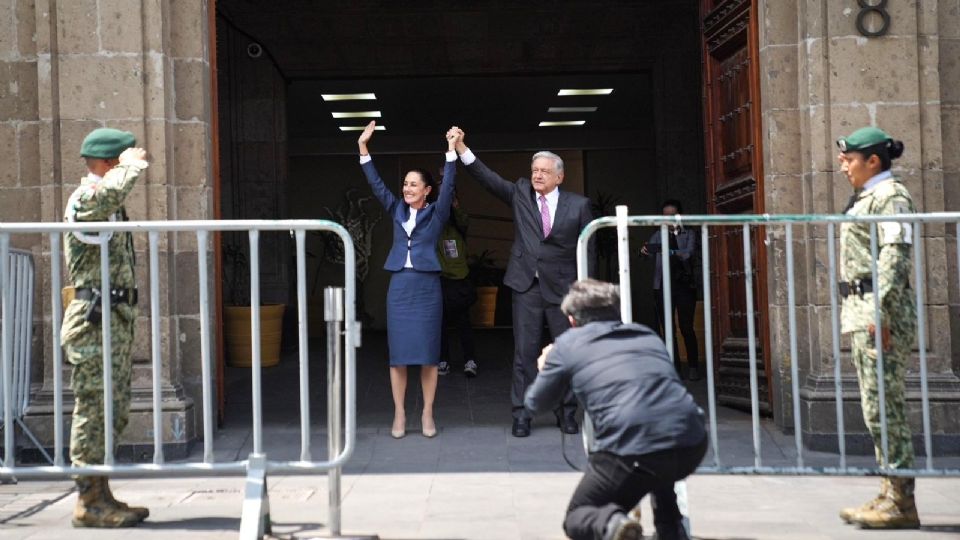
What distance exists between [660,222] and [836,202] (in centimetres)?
284

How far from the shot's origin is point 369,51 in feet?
50.8

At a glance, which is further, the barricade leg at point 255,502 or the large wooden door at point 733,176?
the large wooden door at point 733,176

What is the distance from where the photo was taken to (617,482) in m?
4.98

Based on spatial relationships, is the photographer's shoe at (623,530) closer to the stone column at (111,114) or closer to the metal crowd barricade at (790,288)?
the metal crowd barricade at (790,288)

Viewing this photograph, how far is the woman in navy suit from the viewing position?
8648 millimetres

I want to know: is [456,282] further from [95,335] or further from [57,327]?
[57,327]

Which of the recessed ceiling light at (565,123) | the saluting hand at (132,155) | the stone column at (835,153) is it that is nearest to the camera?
the saluting hand at (132,155)

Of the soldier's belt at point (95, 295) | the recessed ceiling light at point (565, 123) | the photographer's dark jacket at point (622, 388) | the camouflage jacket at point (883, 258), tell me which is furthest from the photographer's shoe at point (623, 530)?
the recessed ceiling light at point (565, 123)

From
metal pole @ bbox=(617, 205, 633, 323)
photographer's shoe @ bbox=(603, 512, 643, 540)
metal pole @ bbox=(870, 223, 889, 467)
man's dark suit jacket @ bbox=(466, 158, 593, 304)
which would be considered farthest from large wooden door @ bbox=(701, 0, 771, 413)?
photographer's shoe @ bbox=(603, 512, 643, 540)

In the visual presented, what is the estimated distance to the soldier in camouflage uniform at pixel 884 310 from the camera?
5.86 metres

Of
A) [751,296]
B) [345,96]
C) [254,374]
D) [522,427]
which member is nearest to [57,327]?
[254,374]

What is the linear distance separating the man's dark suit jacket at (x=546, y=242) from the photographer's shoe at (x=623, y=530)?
385 centimetres

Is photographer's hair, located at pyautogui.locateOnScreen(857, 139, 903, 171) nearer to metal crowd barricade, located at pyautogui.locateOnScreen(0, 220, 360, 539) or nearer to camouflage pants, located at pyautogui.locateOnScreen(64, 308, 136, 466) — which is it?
metal crowd barricade, located at pyautogui.locateOnScreen(0, 220, 360, 539)

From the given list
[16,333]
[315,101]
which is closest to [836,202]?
[16,333]
